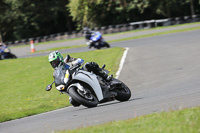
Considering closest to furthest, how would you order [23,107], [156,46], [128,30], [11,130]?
[11,130] → [23,107] → [156,46] → [128,30]

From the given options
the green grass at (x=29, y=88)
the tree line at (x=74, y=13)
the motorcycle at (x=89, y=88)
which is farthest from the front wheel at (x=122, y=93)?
the tree line at (x=74, y=13)

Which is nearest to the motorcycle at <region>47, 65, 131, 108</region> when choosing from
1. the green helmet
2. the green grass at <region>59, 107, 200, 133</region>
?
the green helmet

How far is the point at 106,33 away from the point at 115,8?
25.9 feet

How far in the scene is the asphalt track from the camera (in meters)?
7.02

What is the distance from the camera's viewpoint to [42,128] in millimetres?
7004

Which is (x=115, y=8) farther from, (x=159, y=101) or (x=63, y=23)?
(x=159, y=101)

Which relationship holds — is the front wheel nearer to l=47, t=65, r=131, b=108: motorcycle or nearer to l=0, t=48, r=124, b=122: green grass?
l=47, t=65, r=131, b=108: motorcycle

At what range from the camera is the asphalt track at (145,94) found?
7015mm

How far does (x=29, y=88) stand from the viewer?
13.2 metres

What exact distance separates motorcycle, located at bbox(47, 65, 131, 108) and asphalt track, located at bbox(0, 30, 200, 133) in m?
0.20

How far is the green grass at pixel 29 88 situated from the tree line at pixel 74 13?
20287 millimetres

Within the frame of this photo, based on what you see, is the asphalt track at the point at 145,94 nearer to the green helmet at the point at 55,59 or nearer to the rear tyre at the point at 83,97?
the rear tyre at the point at 83,97

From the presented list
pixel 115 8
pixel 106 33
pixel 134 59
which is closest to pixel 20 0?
pixel 115 8

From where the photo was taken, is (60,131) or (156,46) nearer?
(60,131)
